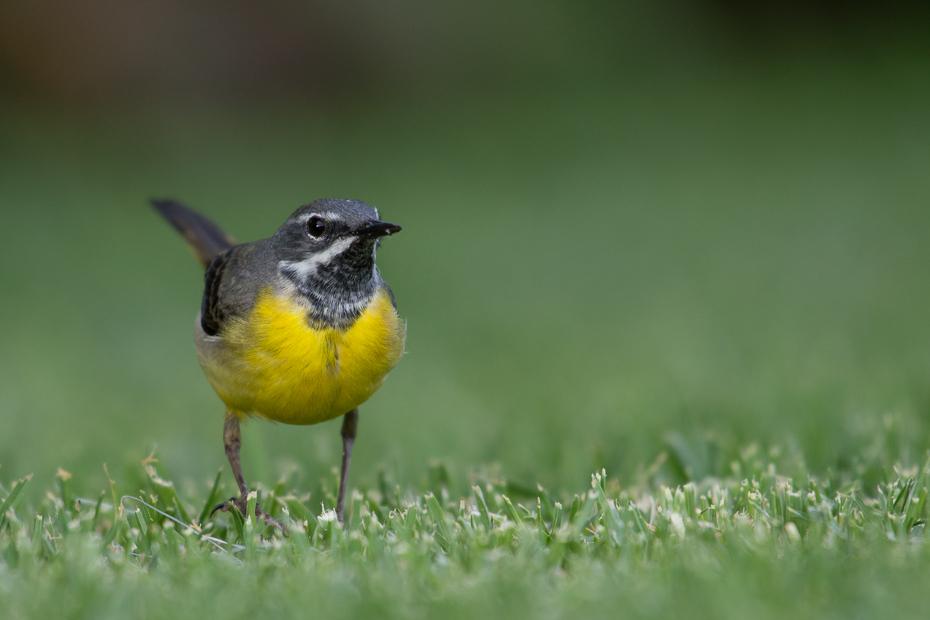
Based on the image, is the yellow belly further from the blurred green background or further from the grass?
the blurred green background

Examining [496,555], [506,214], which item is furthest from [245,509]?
[506,214]

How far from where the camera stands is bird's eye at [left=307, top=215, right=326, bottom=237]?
412 centimetres

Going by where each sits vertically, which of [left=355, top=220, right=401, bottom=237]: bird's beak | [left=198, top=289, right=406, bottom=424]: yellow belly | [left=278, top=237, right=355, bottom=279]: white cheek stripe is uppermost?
[left=355, top=220, right=401, bottom=237]: bird's beak

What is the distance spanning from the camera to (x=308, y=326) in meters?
3.97

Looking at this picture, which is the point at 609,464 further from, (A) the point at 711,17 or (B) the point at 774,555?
(A) the point at 711,17

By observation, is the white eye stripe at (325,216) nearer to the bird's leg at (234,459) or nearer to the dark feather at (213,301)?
the dark feather at (213,301)

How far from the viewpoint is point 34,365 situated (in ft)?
25.0

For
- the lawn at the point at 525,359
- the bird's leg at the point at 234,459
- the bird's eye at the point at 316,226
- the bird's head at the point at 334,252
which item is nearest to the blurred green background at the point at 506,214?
the lawn at the point at 525,359

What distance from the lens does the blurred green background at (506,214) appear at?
5938mm

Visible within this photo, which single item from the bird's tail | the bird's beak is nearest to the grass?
the bird's beak

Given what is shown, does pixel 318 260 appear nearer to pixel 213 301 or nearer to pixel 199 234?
pixel 213 301

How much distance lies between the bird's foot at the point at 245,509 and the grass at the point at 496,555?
0.19 feet

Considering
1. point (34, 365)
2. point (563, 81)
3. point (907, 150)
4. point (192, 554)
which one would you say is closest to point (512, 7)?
point (563, 81)

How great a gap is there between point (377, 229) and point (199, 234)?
7.18 feet
